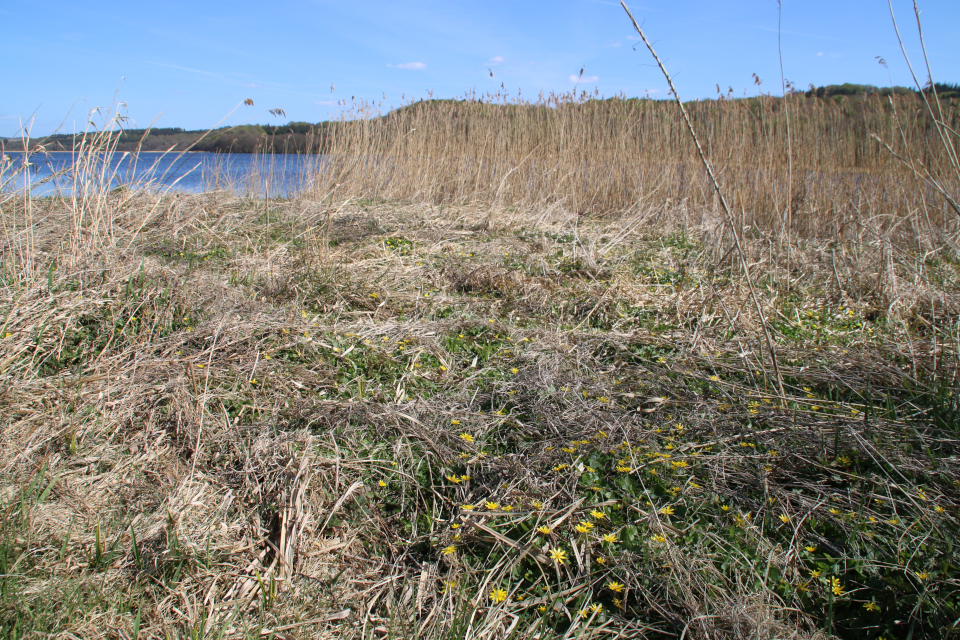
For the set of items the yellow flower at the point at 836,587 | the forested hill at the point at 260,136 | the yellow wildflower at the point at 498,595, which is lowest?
the yellow wildflower at the point at 498,595

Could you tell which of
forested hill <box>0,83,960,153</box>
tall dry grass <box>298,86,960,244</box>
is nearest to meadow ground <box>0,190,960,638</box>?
forested hill <box>0,83,960,153</box>

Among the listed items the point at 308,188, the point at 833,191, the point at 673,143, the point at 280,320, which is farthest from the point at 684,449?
the point at 308,188

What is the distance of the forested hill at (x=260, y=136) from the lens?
2.75m

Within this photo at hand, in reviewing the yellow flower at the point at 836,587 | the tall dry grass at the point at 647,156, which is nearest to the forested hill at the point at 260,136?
the tall dry grass at the point at 647,156

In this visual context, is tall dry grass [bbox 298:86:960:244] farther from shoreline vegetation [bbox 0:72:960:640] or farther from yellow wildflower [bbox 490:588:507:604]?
yellow wildflower [bbox 490:588:507:604]

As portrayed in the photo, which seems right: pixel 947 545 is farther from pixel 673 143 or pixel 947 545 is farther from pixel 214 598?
Result: pixel 673 143

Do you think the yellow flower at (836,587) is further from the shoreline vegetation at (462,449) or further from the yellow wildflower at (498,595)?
the yellow wildflower at (498,595)

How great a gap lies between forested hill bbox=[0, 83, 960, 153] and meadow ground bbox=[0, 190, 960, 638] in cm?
50

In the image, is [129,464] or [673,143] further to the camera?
[673,143]

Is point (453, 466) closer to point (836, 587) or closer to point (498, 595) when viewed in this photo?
point (498, 595)

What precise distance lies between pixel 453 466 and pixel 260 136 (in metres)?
3.83

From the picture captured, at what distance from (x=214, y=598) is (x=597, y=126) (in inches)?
275

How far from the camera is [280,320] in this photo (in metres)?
2.67

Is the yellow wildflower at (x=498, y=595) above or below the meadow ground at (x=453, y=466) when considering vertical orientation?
below
